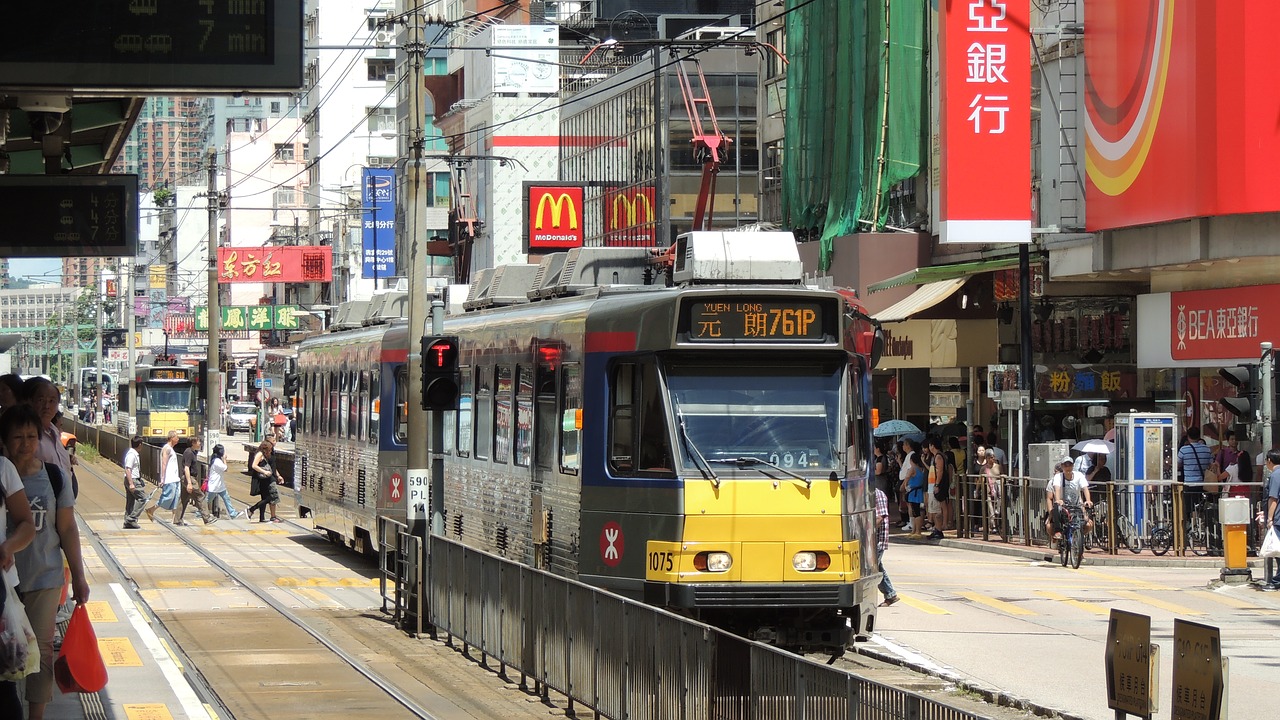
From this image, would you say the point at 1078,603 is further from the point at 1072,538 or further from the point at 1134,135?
the point at 1134,135

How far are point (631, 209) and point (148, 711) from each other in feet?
159

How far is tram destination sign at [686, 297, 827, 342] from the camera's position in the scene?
48.8ft

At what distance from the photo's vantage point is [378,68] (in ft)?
376

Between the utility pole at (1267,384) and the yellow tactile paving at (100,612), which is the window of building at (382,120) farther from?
the yellow tactile paving at (100,612)

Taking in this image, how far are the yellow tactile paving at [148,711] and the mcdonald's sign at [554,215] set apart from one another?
43.7 metres

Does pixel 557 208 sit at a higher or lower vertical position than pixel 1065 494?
higher

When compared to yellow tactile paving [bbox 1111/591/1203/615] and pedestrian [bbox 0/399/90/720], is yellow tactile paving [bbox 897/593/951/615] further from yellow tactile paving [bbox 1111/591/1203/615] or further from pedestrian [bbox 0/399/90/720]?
pedestrian [bbox 0/399/90/720]

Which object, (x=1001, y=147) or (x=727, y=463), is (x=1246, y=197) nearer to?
(x=1001, y=147)

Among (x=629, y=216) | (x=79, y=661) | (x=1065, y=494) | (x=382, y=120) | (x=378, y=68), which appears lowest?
(x=1065, y=494)

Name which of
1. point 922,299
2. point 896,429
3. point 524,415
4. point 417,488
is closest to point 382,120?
point 922,299

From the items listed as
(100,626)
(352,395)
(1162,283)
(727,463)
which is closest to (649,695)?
(727,463)

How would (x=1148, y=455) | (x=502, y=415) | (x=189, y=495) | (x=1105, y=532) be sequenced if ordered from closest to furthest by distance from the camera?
1. (x=502, y=415)
2. (x=1148, y=455)
3. (x=1105, y=532)
4. (x=189, y=495)

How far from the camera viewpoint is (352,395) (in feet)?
92.2

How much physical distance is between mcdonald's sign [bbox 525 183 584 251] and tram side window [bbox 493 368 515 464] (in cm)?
3793
